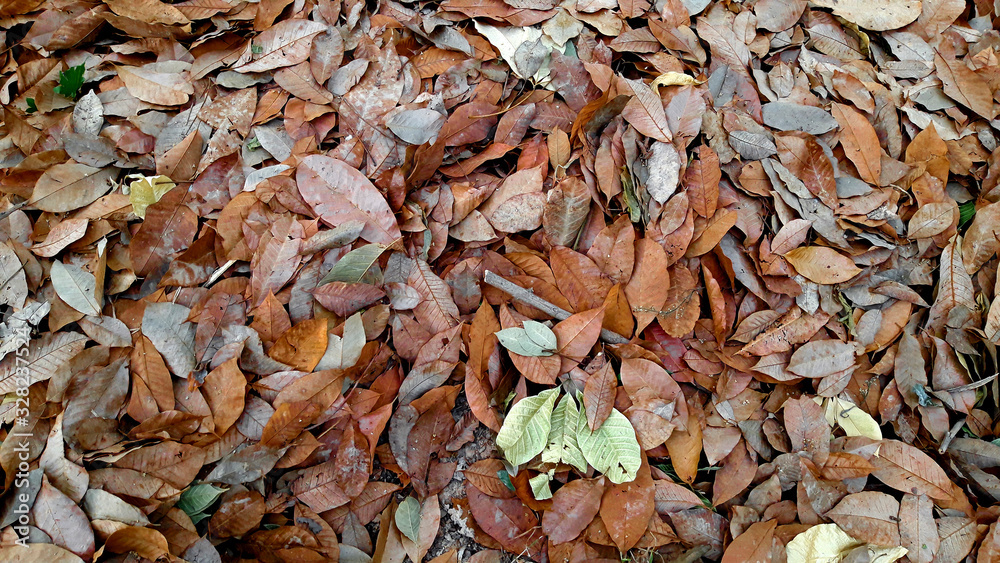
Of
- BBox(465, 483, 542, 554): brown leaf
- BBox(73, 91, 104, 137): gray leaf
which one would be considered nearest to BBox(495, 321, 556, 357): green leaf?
BBox(465, 483, 542, 554): brown leaf

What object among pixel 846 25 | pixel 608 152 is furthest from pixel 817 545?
pixel 846 25

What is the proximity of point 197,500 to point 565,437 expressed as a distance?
866mm

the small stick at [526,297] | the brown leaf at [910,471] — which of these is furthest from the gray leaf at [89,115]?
the brown leaf at [910,471]

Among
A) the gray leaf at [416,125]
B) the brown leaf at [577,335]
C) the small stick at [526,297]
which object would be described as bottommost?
the brown leaf at [577,335]

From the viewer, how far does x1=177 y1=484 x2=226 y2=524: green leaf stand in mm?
1330

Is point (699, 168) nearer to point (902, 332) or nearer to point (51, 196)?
point (902, 332)

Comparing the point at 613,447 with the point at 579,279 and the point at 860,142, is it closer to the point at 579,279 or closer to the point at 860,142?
the point at 579,279

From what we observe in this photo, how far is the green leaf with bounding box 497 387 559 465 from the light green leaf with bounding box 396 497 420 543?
26 cm

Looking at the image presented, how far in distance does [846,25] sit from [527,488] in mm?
1787

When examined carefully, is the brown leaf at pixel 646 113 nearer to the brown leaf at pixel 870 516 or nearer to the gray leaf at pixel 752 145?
the gray leaf at pixel 752 145

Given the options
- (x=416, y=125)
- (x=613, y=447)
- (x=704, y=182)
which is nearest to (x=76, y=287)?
(x=416, y=125)

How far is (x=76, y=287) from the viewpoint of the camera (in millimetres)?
1484

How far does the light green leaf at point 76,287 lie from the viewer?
1465 millimetres

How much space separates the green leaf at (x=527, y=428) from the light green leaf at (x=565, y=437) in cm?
2
